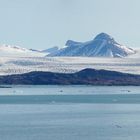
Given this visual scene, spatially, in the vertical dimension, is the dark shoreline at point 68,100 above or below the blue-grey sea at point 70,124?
below

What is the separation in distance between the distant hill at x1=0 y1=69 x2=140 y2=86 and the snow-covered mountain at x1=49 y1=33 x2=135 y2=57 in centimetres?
4355

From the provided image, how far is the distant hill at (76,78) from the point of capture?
400 feet

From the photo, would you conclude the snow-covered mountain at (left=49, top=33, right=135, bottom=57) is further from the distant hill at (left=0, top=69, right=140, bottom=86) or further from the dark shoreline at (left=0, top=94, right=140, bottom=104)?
the dark shoreline at (left=0, top=94, right=140, bottom=104)

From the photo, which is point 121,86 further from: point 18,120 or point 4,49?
point 18,120

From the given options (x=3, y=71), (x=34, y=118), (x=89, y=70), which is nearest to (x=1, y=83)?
(x=3, y=71)

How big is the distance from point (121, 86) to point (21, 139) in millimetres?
82770

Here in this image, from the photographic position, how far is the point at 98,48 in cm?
17612

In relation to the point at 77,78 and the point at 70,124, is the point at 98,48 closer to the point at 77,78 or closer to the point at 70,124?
the point at 77,78

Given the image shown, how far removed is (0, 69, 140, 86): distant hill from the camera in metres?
122

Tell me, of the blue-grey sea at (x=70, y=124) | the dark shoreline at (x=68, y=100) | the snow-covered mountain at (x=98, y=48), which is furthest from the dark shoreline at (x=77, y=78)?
the blue-grey sea at (x=70, y=124)

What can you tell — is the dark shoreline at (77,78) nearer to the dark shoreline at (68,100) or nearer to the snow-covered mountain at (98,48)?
the dark shoreline at (68,100)

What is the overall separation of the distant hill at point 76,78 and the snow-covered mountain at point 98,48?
4355cm

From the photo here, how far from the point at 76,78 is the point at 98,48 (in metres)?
53.4

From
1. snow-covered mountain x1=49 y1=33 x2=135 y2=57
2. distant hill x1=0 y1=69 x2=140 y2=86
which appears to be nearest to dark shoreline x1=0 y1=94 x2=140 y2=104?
distant hill x1=0 y1=69 x2=140 y2=86
